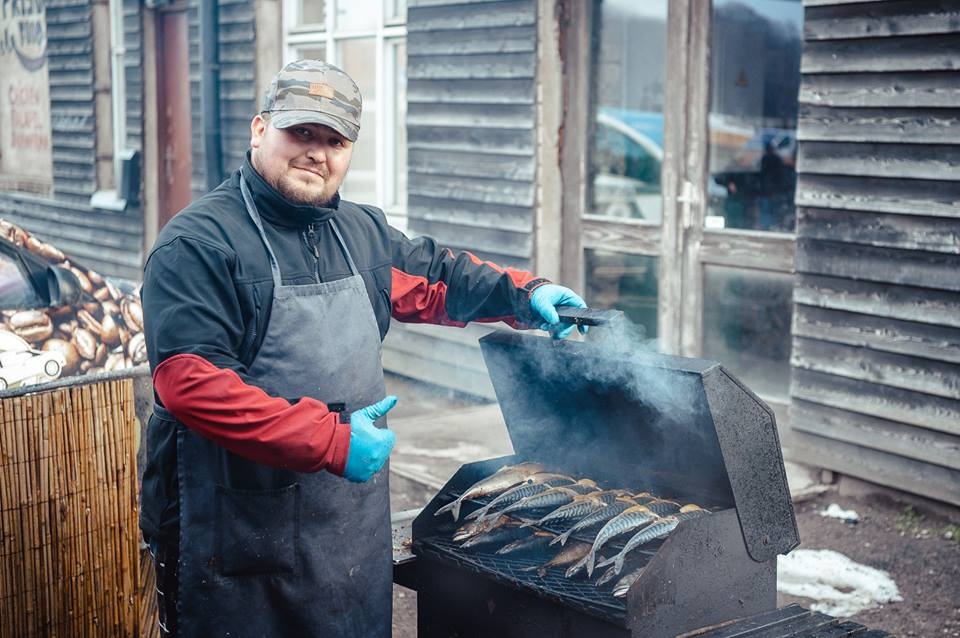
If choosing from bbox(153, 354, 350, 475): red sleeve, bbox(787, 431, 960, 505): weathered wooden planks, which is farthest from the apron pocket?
bbox(787, 431, 960, 505): weathered wooden planks

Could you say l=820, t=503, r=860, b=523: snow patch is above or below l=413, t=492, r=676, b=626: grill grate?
below

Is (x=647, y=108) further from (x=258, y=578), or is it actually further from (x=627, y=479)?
(x=258, y=578)

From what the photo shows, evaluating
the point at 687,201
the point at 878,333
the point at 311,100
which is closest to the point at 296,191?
the point at 311,100

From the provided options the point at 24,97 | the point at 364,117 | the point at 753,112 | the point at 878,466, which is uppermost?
the point at 24,97

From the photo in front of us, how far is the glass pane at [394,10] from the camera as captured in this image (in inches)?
337

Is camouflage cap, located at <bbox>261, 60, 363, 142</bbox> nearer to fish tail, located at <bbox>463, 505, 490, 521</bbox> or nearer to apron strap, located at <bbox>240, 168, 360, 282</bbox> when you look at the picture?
apron strap, located at <bbox>240, 168, 360, 282</bbox>

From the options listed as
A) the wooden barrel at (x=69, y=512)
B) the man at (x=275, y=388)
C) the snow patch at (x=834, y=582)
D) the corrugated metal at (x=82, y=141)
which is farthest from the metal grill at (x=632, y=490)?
the corrugated metal at (x=82, y=141)

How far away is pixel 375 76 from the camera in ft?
29.0

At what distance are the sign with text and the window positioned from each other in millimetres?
5475

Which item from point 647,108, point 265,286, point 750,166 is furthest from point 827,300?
point 265,286

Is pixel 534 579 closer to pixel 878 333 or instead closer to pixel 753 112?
pixel 878 333

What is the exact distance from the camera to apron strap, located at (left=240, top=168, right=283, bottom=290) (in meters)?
2.74

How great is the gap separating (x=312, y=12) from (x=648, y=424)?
7436 mm

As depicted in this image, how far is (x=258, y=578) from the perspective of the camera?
2770 millimetres
